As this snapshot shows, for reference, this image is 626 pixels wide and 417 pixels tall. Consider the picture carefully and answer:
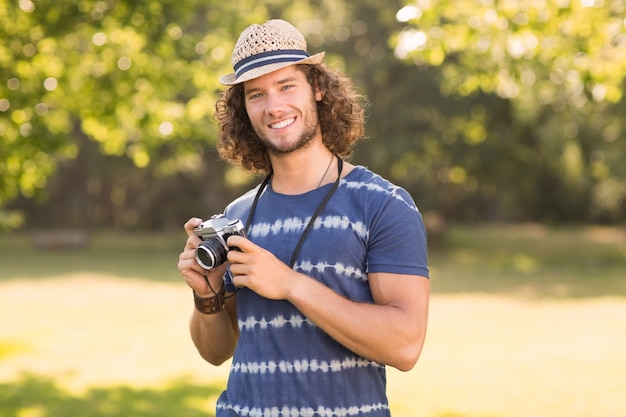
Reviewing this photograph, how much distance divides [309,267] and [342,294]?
0.38 ft

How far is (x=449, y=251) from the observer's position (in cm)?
3131

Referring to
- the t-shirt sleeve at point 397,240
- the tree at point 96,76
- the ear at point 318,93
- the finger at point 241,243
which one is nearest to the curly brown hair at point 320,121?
the ear at point 318,93

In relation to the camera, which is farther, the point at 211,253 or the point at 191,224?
the point at 191,224

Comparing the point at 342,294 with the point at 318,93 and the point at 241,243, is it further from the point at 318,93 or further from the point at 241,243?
the point at 318,93

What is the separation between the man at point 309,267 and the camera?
97.8 inches

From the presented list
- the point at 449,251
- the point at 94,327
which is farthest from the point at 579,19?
the point at 449,251

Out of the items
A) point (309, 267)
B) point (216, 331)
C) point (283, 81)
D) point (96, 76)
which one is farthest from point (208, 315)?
point (96, 76)

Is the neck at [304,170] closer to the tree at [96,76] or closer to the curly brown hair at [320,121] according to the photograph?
the curly brown hair at [320,121]

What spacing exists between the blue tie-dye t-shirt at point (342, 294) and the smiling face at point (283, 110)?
0.74 ft

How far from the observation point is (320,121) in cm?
296

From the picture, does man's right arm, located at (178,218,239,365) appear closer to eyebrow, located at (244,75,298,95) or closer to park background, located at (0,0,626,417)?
eyebrow, located at (244,75,298,95)

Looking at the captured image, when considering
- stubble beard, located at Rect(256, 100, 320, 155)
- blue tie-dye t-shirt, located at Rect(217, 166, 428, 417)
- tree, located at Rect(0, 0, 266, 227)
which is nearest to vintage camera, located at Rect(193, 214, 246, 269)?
blue tie-dye t-shirt, located at Rect(217, 166, 428, 417)

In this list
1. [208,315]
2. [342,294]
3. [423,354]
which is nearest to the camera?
[342,294]

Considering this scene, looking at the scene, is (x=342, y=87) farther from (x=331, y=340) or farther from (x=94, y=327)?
(x=94, y=327)
